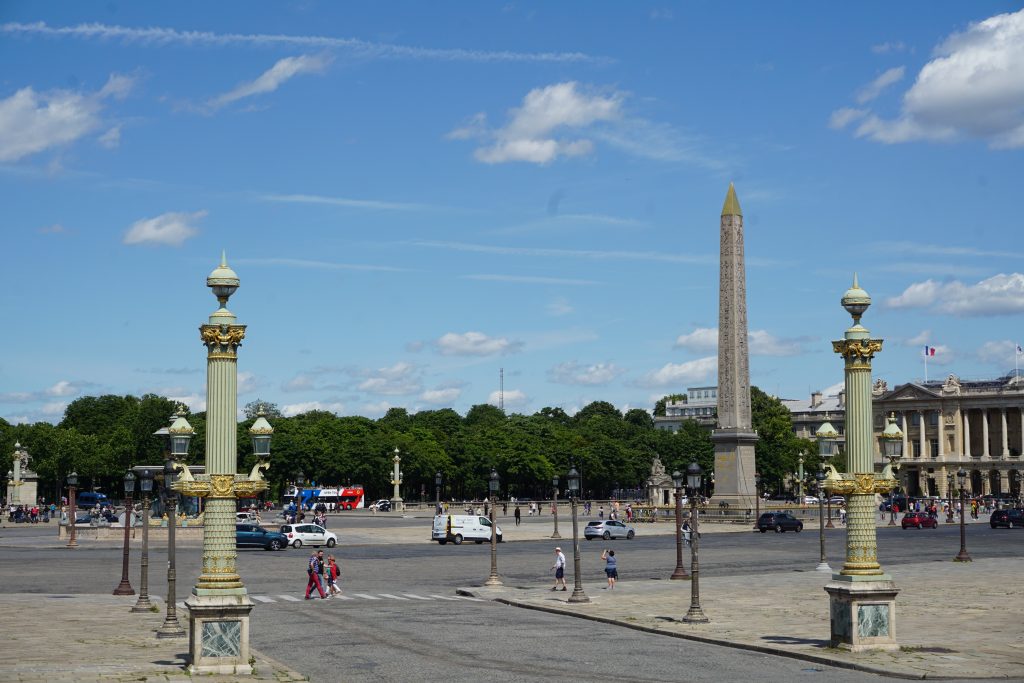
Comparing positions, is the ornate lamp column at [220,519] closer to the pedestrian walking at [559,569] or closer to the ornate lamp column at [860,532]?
the ornate lamp column at [860,532]

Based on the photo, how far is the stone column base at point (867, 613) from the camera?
81.9 feet

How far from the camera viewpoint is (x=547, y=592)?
40.7 metres

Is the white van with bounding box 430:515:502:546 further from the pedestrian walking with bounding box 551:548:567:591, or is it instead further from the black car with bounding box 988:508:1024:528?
the black car with bounding box 988:508:1024:528

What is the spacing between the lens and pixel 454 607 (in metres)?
35.9

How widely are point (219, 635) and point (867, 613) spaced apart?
12.2 meters

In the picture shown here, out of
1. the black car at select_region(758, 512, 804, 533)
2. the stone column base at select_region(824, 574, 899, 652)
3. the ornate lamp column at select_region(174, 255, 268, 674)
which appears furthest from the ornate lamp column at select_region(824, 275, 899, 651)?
the black car at select_region(758, 512, 804, 533)

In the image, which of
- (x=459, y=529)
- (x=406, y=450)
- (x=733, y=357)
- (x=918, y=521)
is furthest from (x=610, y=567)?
(x=406, y=450)

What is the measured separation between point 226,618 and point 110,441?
12350 cm

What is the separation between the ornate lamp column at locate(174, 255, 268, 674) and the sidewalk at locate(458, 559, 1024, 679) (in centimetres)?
1071

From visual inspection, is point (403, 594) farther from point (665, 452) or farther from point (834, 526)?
point (665, 452)

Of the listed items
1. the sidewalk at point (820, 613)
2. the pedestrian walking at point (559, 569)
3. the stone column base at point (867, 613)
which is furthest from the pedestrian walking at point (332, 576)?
the stone column base at point (867, 613)

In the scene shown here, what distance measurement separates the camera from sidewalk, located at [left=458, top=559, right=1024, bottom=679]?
80.1 ft

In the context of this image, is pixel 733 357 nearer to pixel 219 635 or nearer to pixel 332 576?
pixel 332 576

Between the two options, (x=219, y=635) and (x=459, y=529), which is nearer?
(x=219, y=635)
